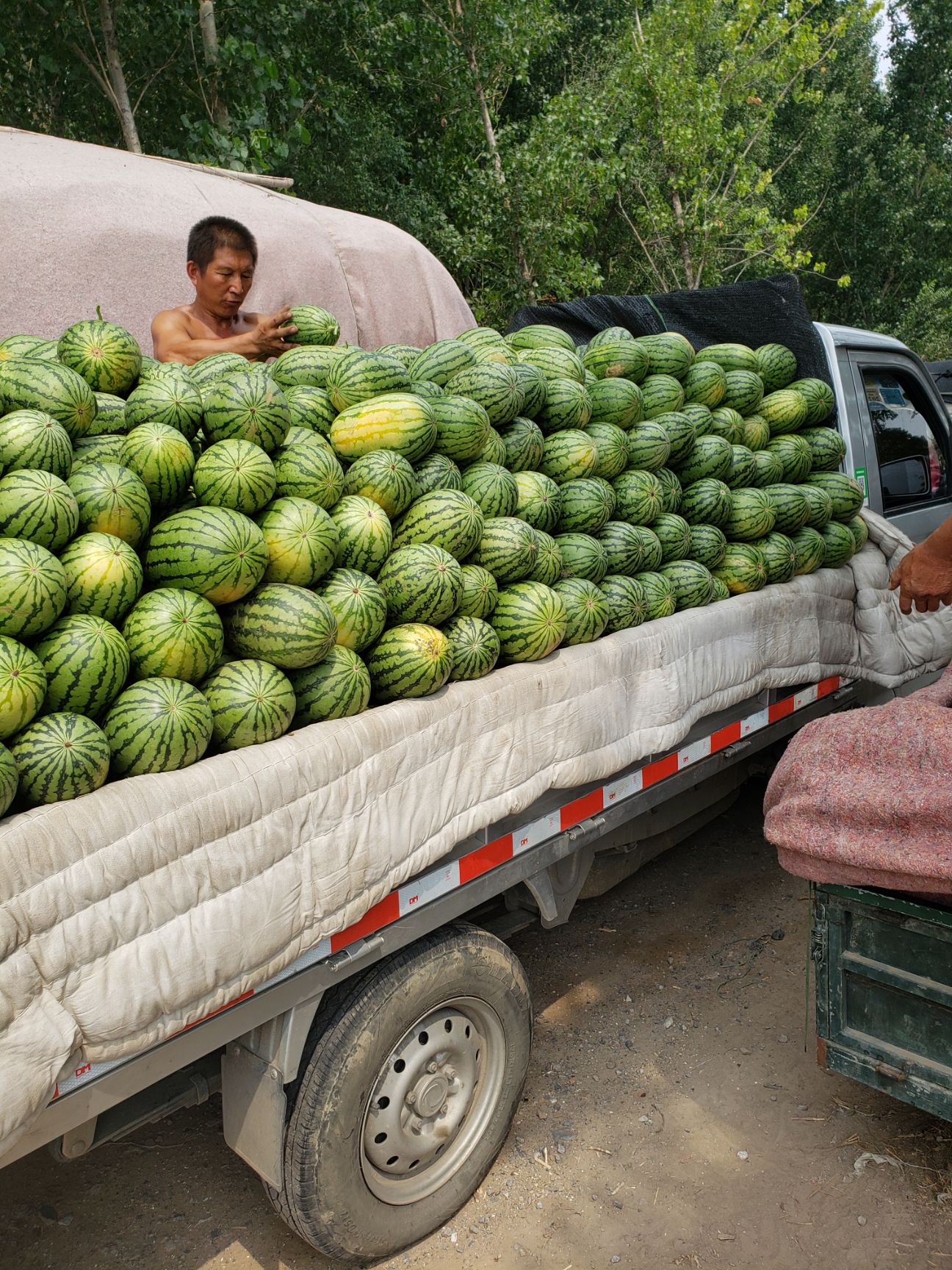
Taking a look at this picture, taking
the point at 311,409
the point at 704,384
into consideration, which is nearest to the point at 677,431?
the point at 704,384

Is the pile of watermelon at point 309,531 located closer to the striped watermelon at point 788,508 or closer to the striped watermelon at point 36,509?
the striped watermelon at point 36,509

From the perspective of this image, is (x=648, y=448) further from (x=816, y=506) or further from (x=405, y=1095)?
(x=405, y=1095)

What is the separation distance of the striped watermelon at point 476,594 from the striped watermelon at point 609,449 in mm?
974

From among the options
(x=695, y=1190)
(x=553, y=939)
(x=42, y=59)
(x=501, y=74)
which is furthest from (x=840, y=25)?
(x=695, y=1190)

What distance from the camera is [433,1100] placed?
2723 mm

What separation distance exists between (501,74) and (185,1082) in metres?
16.0

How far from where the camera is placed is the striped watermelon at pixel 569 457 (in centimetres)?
369

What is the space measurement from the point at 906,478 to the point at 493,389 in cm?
365

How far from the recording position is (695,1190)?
300 centimetres

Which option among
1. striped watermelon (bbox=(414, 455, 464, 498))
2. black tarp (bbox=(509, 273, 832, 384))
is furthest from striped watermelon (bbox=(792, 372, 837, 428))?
striped watermelon (bbox=(414, 455, 464, 498))

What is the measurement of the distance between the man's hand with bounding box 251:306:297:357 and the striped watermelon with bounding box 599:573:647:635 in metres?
1.64

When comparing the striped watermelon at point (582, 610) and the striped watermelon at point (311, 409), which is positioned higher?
the striped watermelon at point (311, 409)

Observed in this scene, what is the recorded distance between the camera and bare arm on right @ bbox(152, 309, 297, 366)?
12.5ft

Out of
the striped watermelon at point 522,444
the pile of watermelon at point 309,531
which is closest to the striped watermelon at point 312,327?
the pile of watermelon at point 309,531
